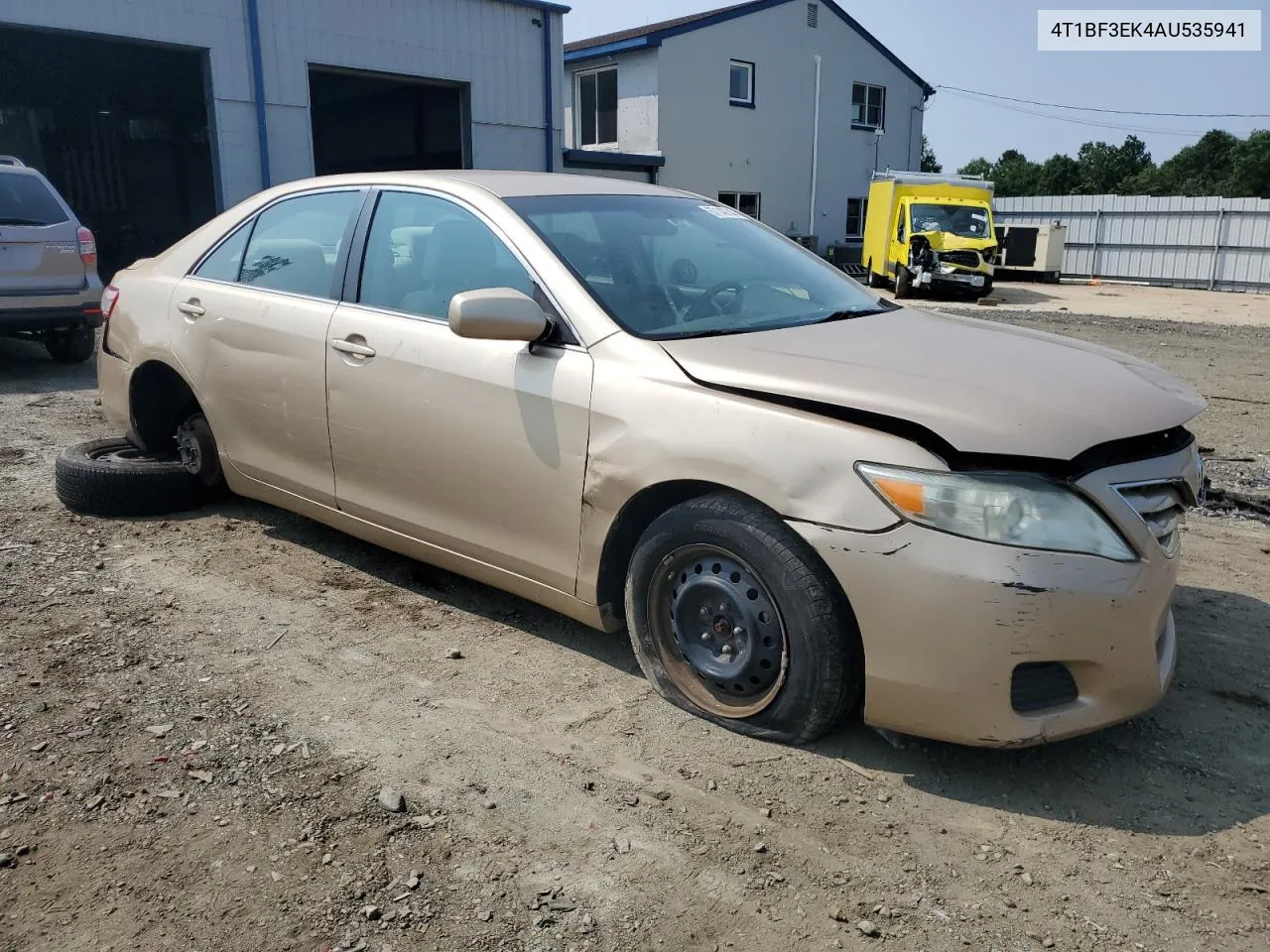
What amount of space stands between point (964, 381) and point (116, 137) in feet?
87.8

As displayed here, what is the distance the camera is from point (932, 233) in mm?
22672

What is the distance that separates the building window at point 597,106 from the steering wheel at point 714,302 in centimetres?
2594

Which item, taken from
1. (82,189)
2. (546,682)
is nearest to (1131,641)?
(546,682)

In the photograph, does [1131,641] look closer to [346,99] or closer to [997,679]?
[997,679]

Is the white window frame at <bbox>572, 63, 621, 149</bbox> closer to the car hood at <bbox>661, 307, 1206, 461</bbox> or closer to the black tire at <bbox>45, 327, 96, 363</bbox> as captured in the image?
the black tire at <bbox>45, 327, 96, 363</bbox>

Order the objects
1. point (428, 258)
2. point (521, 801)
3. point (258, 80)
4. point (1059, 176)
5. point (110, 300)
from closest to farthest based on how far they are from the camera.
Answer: point (521, 801)
point (428, 258)
point (110, 300)
point (258, 80)
point (1059, 176)

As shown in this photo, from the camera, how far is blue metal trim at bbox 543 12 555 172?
20.3 metres

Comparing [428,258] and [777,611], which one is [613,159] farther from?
[777,611]

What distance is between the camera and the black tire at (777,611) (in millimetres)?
2848

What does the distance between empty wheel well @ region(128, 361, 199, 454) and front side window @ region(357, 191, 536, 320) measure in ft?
5.13

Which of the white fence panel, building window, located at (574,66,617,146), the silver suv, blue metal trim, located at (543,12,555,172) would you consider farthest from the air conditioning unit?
the silver suv

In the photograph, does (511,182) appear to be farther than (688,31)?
No

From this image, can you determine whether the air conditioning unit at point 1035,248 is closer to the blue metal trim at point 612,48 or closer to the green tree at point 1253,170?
the blue metal trim at point 612,48

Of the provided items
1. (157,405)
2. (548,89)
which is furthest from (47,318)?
(548,89)
